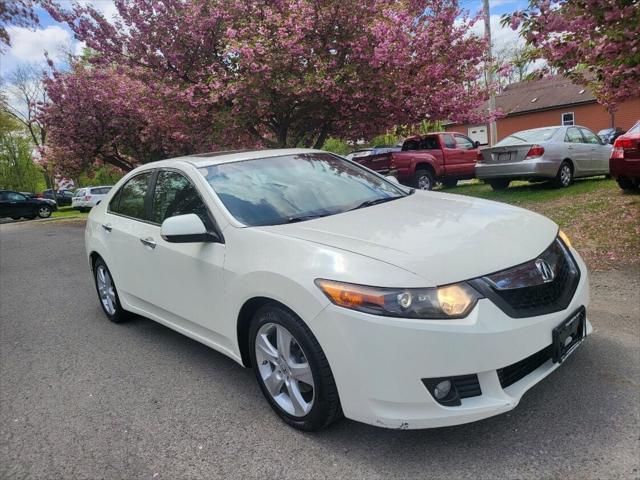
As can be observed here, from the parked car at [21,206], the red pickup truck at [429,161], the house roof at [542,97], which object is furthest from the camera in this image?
the house roof at [542,97]

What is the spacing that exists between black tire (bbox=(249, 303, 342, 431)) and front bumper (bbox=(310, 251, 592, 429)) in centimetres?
8

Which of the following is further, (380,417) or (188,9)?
(188,9)

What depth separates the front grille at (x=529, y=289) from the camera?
96.3 inches

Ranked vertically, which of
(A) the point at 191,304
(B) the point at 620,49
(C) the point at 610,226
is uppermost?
(B) the point at 620,49

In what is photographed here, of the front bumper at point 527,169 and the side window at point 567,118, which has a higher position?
the side window at point 567,118

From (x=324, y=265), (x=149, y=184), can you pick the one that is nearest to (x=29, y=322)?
(x=149, y=184)

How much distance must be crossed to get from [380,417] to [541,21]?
15.9ft

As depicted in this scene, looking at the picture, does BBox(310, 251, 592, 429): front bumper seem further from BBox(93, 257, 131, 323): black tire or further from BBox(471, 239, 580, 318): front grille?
BBox(93, 257, 131, 323): black tire

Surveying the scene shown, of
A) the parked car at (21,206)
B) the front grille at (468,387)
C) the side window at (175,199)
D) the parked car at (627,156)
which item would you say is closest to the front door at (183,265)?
the side window at (175,199)

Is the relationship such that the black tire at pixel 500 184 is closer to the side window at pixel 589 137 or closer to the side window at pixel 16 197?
the side window at pixel 589 137

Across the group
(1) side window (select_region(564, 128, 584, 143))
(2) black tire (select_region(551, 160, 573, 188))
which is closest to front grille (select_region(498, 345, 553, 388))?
(2) black tire (select_region(551, 160, 573, 188))

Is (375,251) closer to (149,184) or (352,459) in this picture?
(352,459)

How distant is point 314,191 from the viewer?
365cm

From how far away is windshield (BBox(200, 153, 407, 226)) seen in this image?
3.34 meters
